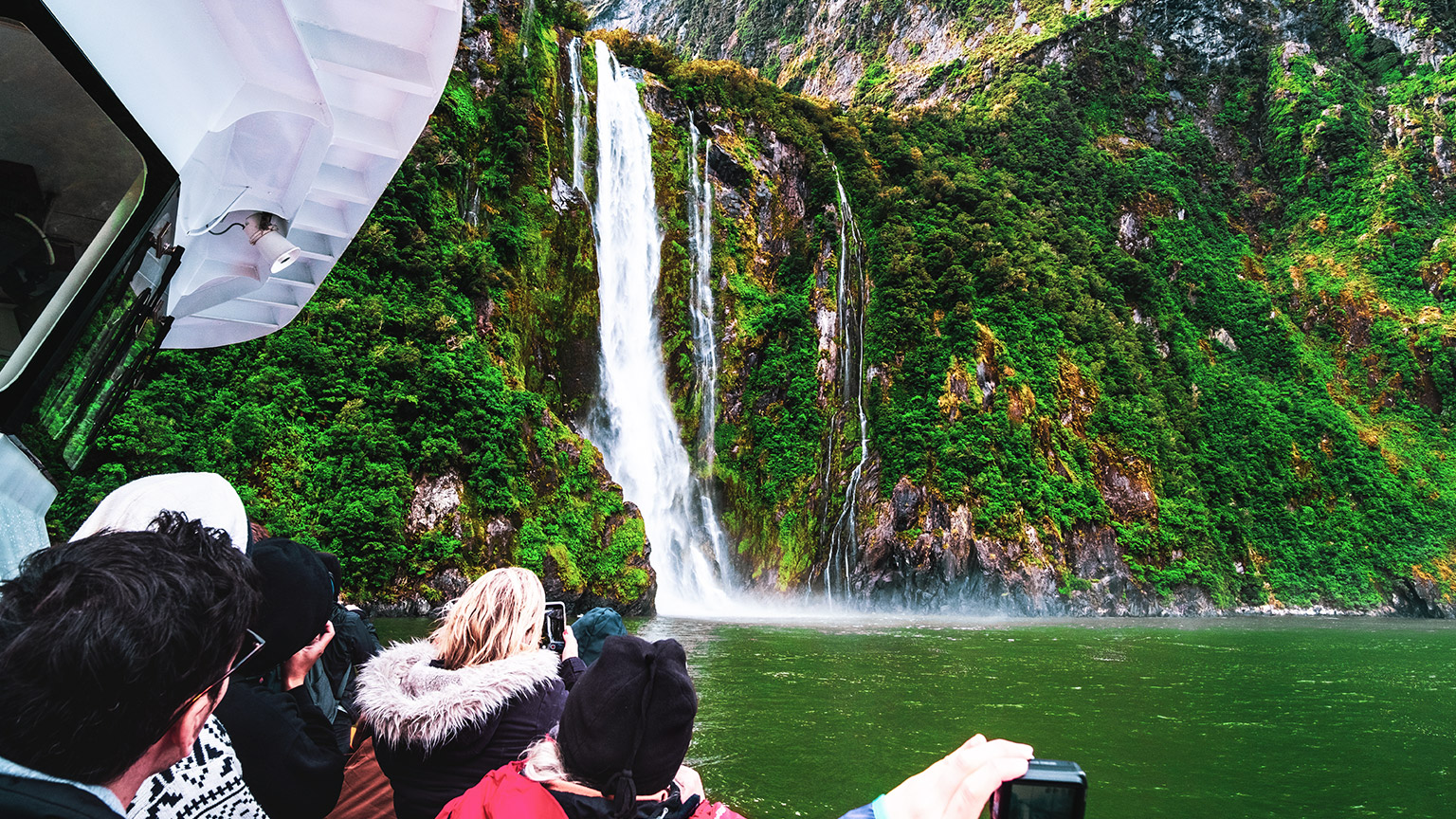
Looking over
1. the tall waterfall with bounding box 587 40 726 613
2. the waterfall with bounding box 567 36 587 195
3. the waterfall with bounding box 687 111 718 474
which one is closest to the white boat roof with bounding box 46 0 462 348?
the tall waterfall with bounding box 587 40 726 613

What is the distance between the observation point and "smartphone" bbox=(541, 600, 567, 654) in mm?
2508

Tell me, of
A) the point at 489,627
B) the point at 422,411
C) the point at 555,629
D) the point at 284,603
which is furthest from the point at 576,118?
the point at 284,603

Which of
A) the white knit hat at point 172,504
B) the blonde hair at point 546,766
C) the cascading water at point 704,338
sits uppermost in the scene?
the cascading water at point 704,338

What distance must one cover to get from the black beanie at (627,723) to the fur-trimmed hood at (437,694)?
0.43 meters

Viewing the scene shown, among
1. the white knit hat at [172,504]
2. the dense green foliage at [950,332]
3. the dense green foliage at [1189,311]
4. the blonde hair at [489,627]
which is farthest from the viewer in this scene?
the dense green foliage at [1189,311]

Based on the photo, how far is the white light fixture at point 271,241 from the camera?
8.45ft

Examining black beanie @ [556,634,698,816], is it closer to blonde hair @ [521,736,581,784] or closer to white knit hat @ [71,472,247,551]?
blonde hair @ [521,736,581,784]

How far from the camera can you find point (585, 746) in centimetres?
140

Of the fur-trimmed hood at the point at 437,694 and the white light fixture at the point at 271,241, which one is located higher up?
the white light fixture at the point at 271,241

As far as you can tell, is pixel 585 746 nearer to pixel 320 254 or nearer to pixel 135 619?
pixel 135 619

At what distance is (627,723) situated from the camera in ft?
4.63

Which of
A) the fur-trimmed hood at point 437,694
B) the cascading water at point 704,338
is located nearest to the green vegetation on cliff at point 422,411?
the cascading water at point 704,338

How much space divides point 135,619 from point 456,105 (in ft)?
60.5

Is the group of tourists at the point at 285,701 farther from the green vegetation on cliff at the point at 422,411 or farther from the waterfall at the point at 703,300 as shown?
the waterfall at the point at 703,300
